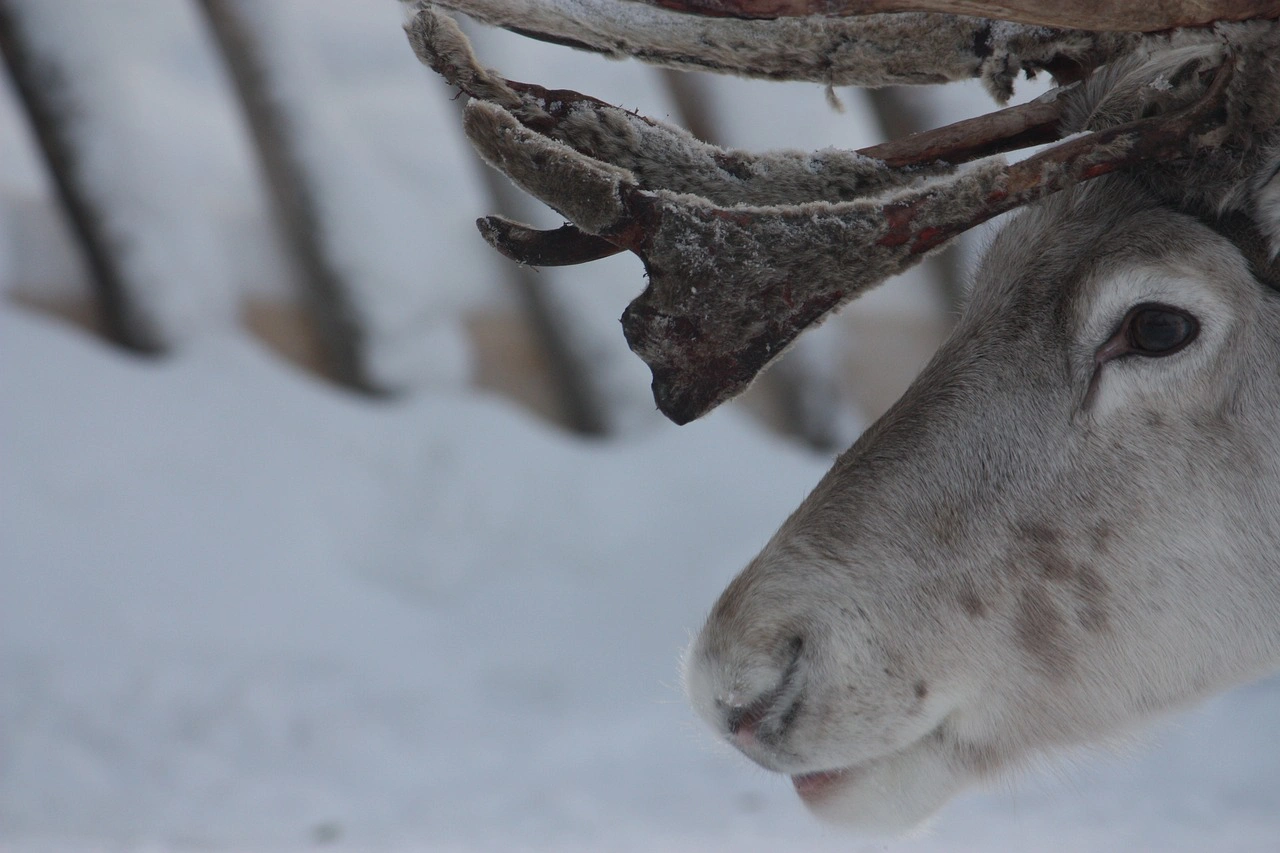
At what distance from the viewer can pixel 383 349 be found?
616 cm

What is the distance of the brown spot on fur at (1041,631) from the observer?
5.40 feet

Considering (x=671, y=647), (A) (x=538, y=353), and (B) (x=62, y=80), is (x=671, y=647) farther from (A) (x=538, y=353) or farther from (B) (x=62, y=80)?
(B) (x=62, y=80)

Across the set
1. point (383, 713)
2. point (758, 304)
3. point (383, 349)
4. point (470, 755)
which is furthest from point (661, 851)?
point (383, 349)

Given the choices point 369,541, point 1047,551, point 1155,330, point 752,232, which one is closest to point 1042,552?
point 1047,551

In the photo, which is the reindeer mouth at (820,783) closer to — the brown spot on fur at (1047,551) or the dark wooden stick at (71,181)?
the brown spot on fur at (1047,551)

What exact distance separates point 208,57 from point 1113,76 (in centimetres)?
611

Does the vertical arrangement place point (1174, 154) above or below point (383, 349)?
above

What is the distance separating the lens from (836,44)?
5.70 feet

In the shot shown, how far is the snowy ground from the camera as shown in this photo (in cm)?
380

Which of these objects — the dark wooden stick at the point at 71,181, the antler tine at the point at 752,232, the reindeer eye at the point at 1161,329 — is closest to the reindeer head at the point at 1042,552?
the reindeer eye at the point at 1161,329

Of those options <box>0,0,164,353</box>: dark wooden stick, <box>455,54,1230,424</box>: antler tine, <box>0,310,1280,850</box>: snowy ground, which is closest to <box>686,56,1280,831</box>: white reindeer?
<box>455,54,1230,424</box>: antler tine

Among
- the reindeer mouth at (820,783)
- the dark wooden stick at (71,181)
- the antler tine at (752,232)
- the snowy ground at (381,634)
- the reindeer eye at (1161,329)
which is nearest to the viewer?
the antler tine at (752,232)

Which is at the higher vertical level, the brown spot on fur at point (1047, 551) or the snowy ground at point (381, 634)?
the brown spot on fur at point (1047, 551)

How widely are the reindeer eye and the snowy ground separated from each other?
2.04 meters
